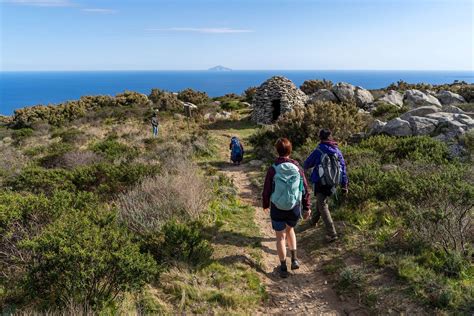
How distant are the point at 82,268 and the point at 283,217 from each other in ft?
9.02

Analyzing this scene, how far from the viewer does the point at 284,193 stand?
477 cm

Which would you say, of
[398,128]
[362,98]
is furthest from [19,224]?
[362,98]

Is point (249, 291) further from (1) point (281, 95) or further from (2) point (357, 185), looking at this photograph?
(1) point (281, 95)

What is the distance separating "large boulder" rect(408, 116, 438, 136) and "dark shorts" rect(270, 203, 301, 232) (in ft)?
28.7

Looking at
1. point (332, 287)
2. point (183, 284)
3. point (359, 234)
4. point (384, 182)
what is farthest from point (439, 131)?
point (183, 284)

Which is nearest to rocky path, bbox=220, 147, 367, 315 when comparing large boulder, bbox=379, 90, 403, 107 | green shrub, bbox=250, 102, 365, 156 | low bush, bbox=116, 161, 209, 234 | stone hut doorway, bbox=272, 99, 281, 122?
low bush, bbox=116, 161, 209, 234

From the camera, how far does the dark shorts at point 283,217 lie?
4.93 meters

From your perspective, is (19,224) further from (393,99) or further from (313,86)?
(313,86)

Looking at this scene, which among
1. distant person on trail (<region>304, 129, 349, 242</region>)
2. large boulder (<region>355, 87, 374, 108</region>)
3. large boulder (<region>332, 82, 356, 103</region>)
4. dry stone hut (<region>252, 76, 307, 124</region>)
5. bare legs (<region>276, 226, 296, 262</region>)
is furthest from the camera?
large boulder (<region>332, 82, 356, 103</region>)

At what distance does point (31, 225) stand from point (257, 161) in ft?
27.8

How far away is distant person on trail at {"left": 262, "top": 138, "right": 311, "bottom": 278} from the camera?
4.77 meters

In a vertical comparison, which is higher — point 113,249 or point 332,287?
point 113,249

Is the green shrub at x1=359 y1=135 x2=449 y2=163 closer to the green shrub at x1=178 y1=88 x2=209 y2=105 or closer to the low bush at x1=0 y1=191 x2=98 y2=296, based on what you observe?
the low bush at x1=0 y1=191 x2=98 y2=296

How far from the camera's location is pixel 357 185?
6.90 m
